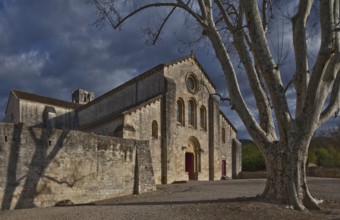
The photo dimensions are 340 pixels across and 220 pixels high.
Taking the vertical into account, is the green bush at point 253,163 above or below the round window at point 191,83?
below

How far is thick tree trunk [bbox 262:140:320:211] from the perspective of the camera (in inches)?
380

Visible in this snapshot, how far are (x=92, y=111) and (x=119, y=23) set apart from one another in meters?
23.9

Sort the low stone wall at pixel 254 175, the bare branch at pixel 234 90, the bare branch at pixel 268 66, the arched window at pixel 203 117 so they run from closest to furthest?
the bare branch at pixel 268 66 → the bare branch at pixel 234 90 → the low stone wall at pixel 254 175 → the arched window at pixel 203 117

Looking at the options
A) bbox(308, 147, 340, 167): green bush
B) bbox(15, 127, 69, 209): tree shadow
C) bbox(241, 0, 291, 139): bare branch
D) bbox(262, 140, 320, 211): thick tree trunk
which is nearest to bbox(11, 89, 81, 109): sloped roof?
bbox(15, 127, 69, 209): tree shadow

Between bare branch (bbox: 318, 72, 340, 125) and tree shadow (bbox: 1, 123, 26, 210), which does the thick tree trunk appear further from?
tree shadow (bbox: 1, 123, 26, 210)

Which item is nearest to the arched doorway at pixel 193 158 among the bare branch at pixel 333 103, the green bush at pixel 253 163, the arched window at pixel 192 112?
the arched window at pixel 192 112

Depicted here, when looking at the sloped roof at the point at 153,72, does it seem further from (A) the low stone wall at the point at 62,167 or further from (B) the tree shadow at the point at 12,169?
(B) the tree shadow at the point at 12,169

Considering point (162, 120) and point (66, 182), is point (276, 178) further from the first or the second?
point (162, 120)

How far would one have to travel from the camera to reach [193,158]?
29.0 meters

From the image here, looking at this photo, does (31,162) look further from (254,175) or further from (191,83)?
(254,175)

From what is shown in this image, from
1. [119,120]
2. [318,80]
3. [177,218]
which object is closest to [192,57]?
[119,120]

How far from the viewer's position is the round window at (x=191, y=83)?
29228 millimetres

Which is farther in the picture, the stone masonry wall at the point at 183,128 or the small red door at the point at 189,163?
the small red door at the point at 189,163

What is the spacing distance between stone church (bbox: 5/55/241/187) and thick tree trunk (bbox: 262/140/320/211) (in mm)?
13402
